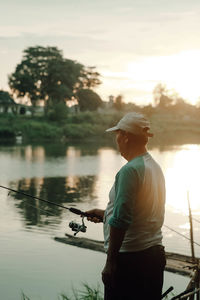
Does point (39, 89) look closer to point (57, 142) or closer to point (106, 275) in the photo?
point (57, 142)

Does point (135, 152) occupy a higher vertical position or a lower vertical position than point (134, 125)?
lower

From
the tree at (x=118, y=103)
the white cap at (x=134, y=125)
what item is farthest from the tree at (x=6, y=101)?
the white cap at (x=134, y=125)

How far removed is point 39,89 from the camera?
8962cm

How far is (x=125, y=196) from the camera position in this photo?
3512mm

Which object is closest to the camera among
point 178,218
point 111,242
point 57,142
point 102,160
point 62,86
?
point 111,242

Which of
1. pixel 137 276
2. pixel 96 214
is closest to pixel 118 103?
pixel 96 214

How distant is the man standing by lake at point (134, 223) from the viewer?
3.53 meters

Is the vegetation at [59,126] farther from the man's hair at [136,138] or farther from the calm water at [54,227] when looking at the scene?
the man's hair at [136,138]

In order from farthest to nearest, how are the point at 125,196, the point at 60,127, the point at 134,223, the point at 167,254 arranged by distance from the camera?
the point at 60,127 → the point at 167,254 → the point at 134,223 → the point at 125,196

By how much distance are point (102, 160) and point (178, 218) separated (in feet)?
96.5

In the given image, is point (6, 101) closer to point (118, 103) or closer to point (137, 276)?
point (118, 103)

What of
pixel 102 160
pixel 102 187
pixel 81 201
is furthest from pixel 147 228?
pixel 102 160

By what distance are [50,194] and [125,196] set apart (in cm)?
2500

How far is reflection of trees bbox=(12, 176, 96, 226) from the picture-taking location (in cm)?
2152
